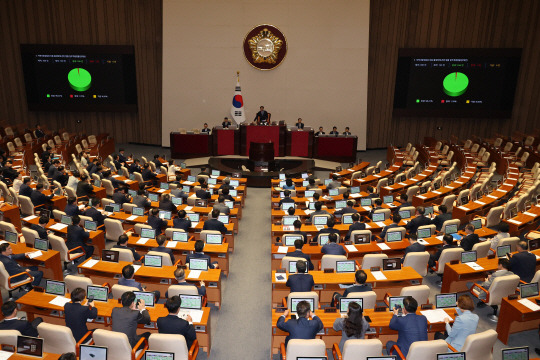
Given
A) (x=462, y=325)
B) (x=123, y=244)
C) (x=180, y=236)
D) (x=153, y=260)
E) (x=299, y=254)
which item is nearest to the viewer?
(x=462, y=325)

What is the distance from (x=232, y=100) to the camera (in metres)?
21.8

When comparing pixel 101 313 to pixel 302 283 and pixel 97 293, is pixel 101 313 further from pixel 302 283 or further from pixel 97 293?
pixel 302 283

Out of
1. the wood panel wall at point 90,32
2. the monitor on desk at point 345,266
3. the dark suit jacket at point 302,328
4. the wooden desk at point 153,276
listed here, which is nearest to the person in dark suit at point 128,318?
the wooden desk at point 153,276

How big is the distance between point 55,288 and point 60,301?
0.32m

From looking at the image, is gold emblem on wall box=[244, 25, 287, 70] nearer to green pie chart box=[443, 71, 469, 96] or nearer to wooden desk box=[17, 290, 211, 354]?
green pie chart box=[443, 71, 469, 96]

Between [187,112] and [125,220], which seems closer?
[125,220]

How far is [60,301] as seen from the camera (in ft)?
22.0

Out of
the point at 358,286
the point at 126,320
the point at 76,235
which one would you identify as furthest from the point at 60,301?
the point at 358,286

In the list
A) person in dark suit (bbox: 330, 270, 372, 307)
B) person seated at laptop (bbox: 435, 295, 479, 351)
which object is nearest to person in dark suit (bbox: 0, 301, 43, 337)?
person in dark suit (bbox: 330, 270, 372, 307)

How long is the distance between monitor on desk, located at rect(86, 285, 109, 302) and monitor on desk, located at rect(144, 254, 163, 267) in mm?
1254

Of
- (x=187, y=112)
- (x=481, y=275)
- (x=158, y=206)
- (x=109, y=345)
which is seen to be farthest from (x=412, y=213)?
(x=187, y=112)

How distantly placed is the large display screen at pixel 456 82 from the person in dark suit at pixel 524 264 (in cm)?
1516

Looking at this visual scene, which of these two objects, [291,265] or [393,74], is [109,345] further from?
[393,74]

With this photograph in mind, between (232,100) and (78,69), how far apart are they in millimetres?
8424
